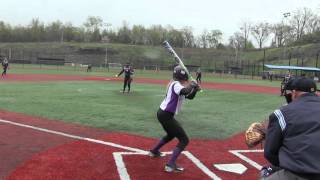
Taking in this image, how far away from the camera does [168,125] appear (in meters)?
8.84

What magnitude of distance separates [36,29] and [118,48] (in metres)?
33.1

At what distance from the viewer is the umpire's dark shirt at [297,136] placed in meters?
Result: 4.59

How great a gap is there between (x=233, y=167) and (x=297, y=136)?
443 cm

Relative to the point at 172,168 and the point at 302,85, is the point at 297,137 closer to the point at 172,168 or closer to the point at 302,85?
the point at 302,85

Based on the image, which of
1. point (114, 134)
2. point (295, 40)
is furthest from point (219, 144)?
point (295, 40)

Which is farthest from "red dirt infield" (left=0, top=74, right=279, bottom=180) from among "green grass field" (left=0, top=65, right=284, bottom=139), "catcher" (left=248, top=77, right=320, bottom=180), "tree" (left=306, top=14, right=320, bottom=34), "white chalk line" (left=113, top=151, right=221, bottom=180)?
"tree" (left=306, top=14, right=320, bottom=34)

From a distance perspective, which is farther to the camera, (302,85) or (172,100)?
(172,100)

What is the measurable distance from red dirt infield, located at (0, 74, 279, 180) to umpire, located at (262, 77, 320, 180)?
3.52 m

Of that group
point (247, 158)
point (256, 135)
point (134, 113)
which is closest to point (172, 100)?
point (247, 158)

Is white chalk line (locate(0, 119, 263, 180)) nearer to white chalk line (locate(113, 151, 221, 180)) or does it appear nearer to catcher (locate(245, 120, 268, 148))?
white chalk line (locate(113, 151, 221, 180))

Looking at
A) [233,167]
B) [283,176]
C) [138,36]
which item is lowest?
[233,167]

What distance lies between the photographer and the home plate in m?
8.73

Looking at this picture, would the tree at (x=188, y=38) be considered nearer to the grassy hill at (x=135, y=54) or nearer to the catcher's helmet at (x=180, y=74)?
the grassy hill at (x=135, y=54)

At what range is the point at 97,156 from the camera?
945 cm
